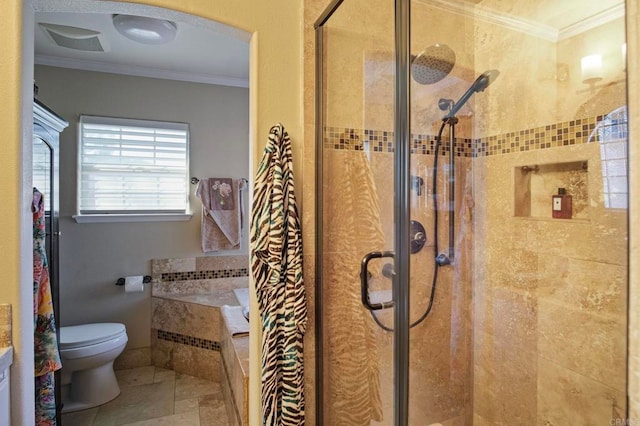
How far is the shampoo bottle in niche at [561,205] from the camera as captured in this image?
123 cm

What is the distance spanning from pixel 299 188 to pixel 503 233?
0.94 meters

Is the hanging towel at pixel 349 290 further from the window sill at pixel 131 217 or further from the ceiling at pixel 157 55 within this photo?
→ the window sill at pixel 131 217

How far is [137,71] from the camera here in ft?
9.52

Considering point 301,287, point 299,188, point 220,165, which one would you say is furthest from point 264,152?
point 220,165

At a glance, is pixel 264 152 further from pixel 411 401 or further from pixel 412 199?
pixel 411 401

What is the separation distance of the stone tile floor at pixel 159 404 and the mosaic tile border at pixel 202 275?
2.66 feet

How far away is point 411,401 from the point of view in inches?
46.8

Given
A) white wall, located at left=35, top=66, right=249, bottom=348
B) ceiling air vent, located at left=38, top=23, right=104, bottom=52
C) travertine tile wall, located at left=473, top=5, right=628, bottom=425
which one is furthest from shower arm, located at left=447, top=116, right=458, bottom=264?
ceiling air vent, located at left=38, top=23, right=104, bottom=52

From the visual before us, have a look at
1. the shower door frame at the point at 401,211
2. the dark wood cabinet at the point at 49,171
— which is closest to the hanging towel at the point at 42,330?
the dark wood cabinet at the point at 49,171

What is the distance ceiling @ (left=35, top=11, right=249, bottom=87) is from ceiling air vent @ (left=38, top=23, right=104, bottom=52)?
4cm

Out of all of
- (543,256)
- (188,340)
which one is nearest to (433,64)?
(543,256)

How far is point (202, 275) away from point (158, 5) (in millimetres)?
2384

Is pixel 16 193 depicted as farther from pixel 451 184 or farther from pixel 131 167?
pixel 131 167

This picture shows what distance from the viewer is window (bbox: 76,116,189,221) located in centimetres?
281
